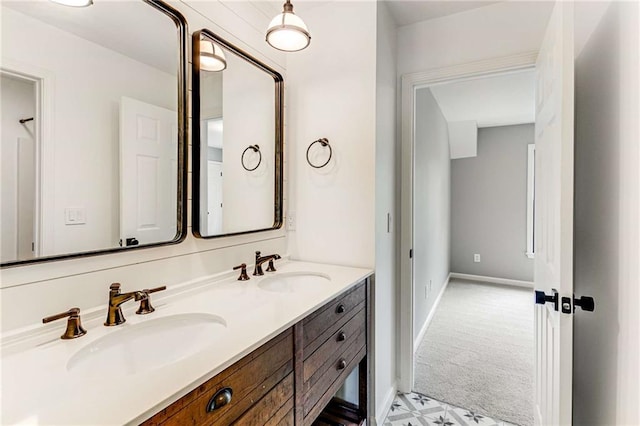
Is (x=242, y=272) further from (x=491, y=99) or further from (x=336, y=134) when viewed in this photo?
(x=491, y=99)

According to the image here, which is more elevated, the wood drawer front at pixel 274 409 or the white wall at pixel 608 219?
the white wall at pixel 608 219

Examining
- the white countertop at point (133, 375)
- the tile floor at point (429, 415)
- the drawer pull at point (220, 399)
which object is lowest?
the tile floor at point (429, 415)

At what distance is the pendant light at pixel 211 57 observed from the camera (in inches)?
54.5

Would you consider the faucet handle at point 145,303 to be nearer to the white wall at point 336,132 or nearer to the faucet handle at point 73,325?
the faucet handle at point 73,325

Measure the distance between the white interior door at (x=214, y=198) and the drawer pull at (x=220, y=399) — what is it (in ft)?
2.60

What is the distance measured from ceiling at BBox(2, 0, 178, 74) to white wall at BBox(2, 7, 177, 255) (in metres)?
0.03

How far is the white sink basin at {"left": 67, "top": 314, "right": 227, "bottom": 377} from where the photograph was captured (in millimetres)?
836

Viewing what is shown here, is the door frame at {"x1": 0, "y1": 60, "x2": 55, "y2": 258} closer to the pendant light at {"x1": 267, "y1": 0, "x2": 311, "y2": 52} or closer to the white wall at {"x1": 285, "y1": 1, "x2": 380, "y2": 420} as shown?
the pendant light at {"x1": 267, "y1": 0, "x2": 311, "y2": 52}

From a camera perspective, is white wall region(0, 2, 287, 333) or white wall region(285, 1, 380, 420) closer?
white wall region(0, 2, 287, 333)

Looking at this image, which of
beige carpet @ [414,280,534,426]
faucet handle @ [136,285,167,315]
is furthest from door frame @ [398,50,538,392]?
faucet handle @ [136,285,167,315]

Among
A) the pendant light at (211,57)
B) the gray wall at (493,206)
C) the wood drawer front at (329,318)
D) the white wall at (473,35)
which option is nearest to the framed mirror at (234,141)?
the pendant light at (211,57)

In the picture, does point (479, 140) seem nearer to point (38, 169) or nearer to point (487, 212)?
point (487, 212)

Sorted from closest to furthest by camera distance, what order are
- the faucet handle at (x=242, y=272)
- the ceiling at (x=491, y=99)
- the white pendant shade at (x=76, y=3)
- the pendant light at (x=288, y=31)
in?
the white pendant shade at (x=76, y=3)
the pendant light at (x=288, y=31)
the faucet handle at (x=242, y=272)
the ceiling at (x=491, y=99)

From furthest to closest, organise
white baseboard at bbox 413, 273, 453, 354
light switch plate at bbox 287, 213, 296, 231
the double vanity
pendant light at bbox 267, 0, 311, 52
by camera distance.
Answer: white baseboard at bbox 413, 273, 453, 354 < light switch plate at bbox 287, 213, 296, 231 < pendant light at bbox 267, 0, 311, 52 < the double vanity
